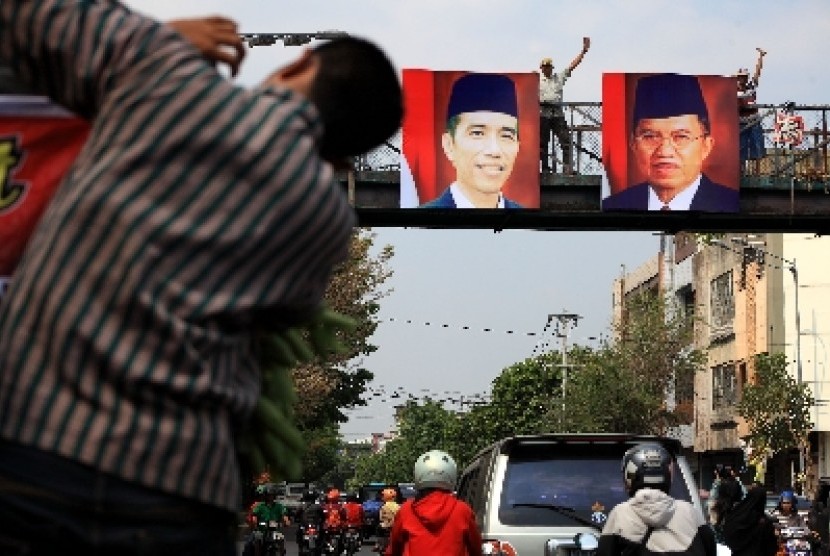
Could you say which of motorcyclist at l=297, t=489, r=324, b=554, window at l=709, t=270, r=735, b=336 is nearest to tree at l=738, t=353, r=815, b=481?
window at l=709, t=270, r=735, b=336

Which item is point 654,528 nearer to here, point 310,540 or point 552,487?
point 552,487

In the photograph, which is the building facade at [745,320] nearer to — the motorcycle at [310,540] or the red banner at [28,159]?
the motorcycle at [310,540]

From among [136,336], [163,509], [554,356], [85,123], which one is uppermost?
[554,356]

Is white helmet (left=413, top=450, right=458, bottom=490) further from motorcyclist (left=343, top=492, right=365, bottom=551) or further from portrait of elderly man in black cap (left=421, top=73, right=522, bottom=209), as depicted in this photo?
motorcyclist (left=343, top=492, right=365, bottom=551)

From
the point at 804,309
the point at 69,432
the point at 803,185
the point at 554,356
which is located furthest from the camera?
the point at 554,356

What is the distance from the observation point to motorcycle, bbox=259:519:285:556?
30.1 meters

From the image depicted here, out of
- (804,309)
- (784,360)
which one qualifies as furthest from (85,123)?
(804,309)

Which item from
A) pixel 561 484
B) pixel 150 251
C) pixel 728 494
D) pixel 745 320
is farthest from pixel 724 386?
pixel 150 251

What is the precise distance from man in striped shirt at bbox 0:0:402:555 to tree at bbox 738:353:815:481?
176 ft

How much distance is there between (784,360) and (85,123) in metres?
54.3

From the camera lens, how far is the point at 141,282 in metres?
2.53

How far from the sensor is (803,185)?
96.1 ft

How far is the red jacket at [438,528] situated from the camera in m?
9.76

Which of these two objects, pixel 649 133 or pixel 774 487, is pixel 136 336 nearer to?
pixel 649 133
